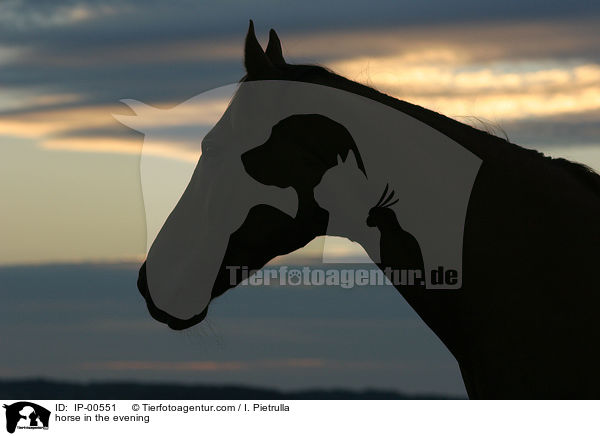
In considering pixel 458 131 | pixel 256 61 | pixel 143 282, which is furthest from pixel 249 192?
pixel 458 131

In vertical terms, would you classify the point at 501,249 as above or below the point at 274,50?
below

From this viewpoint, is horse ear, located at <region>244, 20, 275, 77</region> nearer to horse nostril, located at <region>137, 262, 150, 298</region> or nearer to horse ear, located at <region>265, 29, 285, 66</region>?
horse ear, located at <region>265, 29, 285, 66</region>

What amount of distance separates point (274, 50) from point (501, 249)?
1.93 meters

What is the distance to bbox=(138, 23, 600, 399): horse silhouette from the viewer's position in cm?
327

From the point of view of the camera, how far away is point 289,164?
372 cm

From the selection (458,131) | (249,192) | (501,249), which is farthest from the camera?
(249,192)

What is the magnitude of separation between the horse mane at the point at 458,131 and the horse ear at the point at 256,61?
0.10 metres

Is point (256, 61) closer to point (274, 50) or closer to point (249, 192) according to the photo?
point (274, 50)

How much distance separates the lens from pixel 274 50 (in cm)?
425

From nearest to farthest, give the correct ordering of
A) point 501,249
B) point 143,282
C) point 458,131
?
point 501,249 < point 458,131 < point 143,282

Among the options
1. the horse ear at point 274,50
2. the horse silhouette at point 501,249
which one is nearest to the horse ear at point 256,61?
the horse silhouette at point 501,249

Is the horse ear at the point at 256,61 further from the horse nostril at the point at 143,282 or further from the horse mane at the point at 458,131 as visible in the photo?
the horse nostril at the point at 143,282
